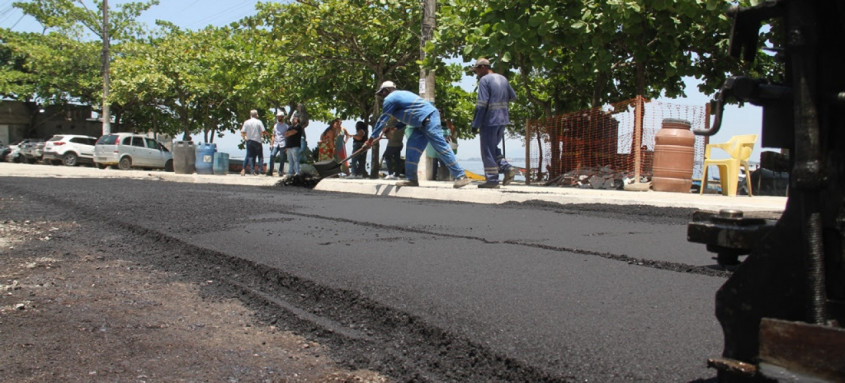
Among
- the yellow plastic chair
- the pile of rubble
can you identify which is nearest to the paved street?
the yellow plastic chair

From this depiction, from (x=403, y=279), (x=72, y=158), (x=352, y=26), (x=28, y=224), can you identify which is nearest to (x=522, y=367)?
(x=403, y=279)

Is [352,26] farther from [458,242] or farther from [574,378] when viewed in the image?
[574,378]

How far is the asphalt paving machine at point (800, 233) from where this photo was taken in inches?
60.2

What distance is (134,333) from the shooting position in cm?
314

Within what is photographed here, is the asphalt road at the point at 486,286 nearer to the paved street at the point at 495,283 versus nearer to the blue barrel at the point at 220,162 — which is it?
the paved street at the point at 495,283

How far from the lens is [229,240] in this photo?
5551 millimetres

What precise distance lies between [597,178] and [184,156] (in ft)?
43.4

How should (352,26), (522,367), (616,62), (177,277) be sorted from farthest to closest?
1. (352,26)
2. (616,62)
3. (177,277)
4. (522,367)

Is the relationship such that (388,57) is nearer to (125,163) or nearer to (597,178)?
(597,178)

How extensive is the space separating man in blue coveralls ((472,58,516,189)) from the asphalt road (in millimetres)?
2952

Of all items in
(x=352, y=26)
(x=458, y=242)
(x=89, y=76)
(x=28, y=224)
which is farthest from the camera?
(x=89, y=76)

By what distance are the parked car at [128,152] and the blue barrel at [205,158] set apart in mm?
9767

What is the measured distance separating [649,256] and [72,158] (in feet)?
116

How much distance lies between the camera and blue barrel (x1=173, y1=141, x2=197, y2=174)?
21.4 meters
